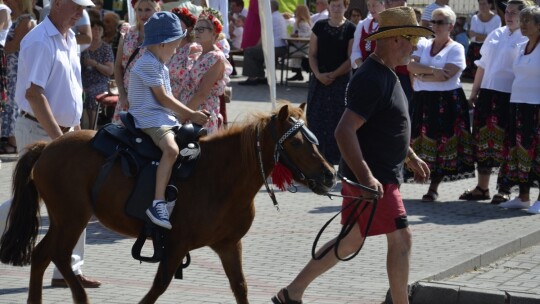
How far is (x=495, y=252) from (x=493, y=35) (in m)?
3.28

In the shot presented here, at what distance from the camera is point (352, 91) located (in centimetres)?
652

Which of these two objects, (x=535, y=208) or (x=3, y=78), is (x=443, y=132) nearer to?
(x=535, y=208)

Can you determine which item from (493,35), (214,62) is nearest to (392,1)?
(493,35)

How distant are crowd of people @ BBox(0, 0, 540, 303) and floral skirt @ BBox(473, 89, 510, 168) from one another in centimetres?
1

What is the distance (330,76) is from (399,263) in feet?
19.9

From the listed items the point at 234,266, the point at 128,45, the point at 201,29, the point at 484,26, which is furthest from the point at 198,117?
the point at 484,26

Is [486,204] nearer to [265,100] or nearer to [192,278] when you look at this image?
[192,278]

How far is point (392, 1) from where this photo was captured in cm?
1223

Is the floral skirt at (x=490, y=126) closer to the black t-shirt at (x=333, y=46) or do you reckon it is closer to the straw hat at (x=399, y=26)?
the black t-shirt at (x=333, y=46)

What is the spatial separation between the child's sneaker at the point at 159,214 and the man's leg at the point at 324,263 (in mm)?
923

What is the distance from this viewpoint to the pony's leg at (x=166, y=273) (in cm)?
654

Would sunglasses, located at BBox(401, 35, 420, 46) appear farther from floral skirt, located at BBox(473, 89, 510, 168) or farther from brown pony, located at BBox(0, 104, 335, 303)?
floral skirt, located at BBox(473, 89, 510, 168)

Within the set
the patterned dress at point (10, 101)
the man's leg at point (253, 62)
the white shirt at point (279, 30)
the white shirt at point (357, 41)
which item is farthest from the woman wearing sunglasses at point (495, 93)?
the white shirt at point (279, 30)

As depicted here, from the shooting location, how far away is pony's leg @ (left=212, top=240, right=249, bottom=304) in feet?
22.2
